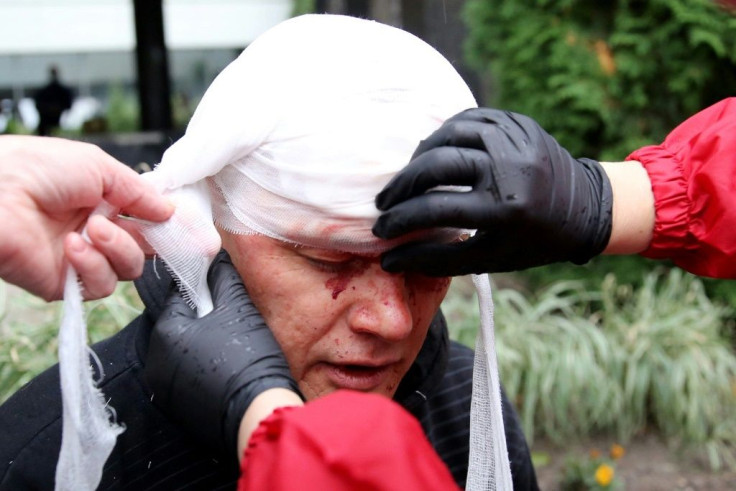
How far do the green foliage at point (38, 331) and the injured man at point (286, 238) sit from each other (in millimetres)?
1217

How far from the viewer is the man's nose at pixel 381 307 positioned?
5.91ft

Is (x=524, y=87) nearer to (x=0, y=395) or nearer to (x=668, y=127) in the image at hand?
(x=668, y=127)

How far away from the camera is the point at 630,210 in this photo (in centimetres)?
201

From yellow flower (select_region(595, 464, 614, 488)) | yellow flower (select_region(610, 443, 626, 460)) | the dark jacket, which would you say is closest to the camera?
the dark jacket

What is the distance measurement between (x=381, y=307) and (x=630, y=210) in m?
0.63

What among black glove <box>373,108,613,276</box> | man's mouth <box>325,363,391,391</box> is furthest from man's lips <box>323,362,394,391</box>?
black glove <box>373,108,613,276</box>

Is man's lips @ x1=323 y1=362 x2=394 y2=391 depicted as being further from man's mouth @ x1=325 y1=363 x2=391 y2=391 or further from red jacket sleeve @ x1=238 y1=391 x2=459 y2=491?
red jacket sleeve @ x1=238 y1=391 x2=459 y2=491

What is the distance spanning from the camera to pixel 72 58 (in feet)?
49.1

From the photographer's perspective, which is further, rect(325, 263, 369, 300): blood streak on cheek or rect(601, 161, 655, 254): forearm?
rect(601, 161, 655, 254): forearm

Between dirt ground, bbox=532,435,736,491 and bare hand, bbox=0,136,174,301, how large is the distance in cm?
350

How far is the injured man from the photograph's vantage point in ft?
5.70

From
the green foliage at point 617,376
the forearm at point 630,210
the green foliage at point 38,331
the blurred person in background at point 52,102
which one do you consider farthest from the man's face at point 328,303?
the blurred person in background at point 52,102

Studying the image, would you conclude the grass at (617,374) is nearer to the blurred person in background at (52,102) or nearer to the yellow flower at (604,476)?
the yellow flower at (604,476)

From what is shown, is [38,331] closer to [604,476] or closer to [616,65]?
[604,476]
